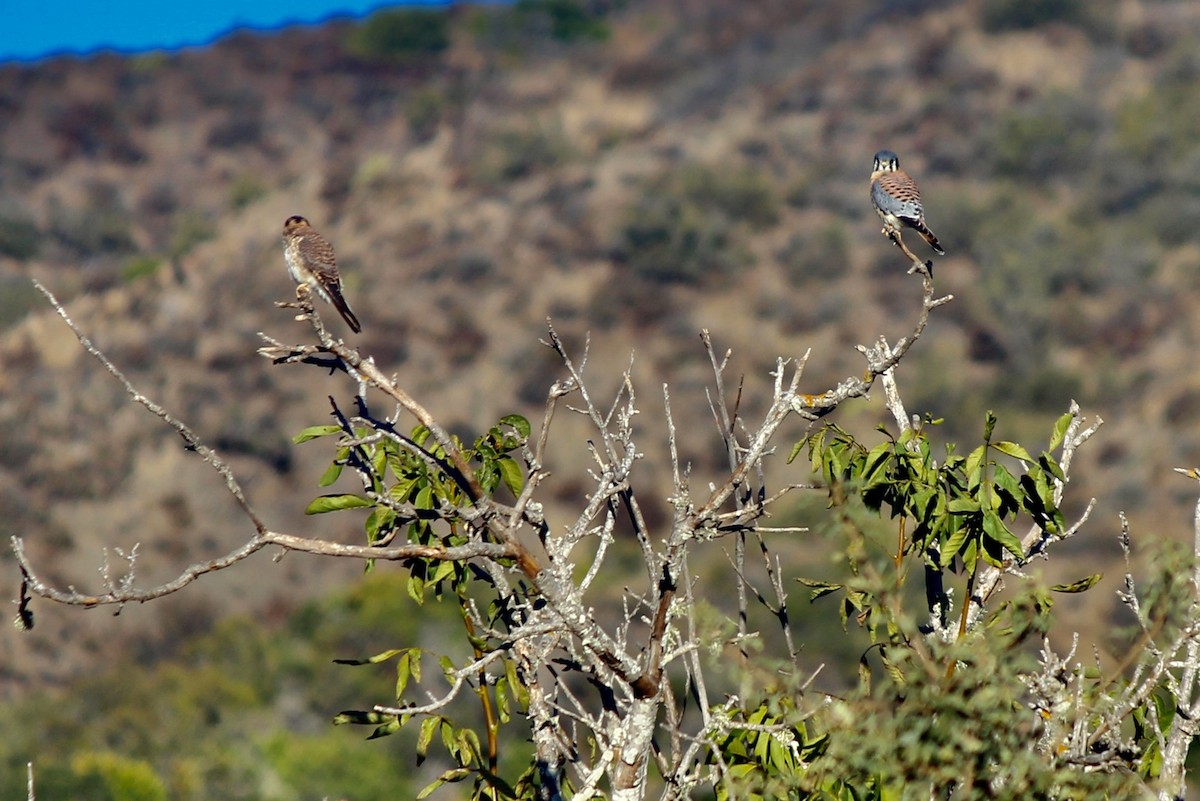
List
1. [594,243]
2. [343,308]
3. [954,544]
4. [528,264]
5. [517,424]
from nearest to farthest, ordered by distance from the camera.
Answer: [954,544] → [517,424] → [343,308] → [528,264] → [594,243]

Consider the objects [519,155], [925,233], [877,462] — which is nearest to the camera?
[877,462]

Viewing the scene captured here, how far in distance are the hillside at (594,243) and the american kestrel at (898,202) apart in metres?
14.4

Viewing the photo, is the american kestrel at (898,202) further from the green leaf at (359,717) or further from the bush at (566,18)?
the bush at (566,18)

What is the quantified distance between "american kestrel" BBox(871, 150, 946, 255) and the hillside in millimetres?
14421

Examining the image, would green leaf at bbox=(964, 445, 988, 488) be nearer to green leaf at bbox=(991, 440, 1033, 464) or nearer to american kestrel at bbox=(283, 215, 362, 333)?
green leaf at bbox=(991, 440, 1033, 464)

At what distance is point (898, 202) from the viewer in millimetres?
7133

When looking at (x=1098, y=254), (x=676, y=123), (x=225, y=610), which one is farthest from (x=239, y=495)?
(x=676, y=123)

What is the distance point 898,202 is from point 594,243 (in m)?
26.8

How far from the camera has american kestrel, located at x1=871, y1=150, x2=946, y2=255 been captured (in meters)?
6.82

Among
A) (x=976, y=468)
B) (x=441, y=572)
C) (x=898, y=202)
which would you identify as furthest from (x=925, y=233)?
(x=441, y=572)

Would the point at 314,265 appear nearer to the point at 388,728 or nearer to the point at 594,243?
the point at 388,728

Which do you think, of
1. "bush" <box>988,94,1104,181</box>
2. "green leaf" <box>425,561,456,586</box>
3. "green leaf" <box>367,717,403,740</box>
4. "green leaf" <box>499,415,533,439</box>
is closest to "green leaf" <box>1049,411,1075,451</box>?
"green leaf" <box>499,415,533,439</box>

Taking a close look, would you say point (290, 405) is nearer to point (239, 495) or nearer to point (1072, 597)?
point (1072, 597)

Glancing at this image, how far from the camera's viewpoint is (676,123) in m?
39.9
